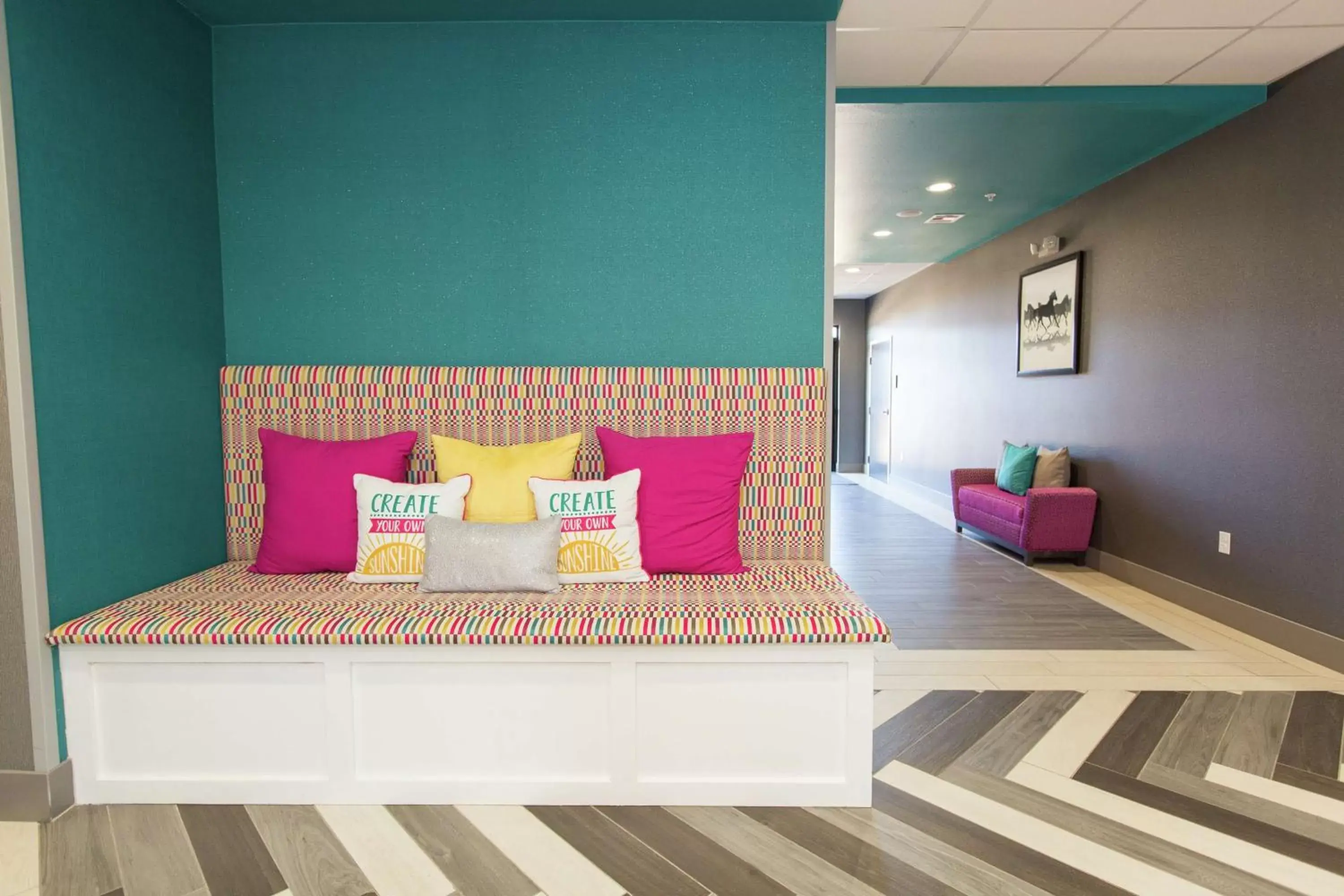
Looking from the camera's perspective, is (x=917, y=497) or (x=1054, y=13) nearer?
(x=1054, y=13)

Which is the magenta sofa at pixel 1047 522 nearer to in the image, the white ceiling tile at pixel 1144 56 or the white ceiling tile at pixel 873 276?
the white ceiling tile at pixel 1144 56

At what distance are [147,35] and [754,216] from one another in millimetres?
2099

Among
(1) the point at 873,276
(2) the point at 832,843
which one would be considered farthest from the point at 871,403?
(2) the point at 832,843

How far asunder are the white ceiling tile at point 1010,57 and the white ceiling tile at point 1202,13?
166mm

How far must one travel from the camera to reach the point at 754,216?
2.68 metres

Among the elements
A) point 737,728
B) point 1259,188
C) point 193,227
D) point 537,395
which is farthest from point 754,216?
point 1259,188

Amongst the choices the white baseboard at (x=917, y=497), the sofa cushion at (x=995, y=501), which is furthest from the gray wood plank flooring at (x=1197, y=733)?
the white baseboard at (x=917, y=497)

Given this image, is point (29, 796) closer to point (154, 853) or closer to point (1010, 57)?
point (154, 853)

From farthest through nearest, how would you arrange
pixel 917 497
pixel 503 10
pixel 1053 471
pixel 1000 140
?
pixel 917 497
pixel 1053 471
pixel 1000 140
pixel 503 10

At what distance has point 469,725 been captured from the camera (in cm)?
200

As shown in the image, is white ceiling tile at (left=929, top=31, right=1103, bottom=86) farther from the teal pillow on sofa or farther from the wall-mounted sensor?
the teal pillow on sofa

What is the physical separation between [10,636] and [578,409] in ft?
5.62

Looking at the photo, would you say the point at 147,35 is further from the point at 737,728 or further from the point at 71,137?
the point at 737,728

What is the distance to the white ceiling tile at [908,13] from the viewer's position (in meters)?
2.62
